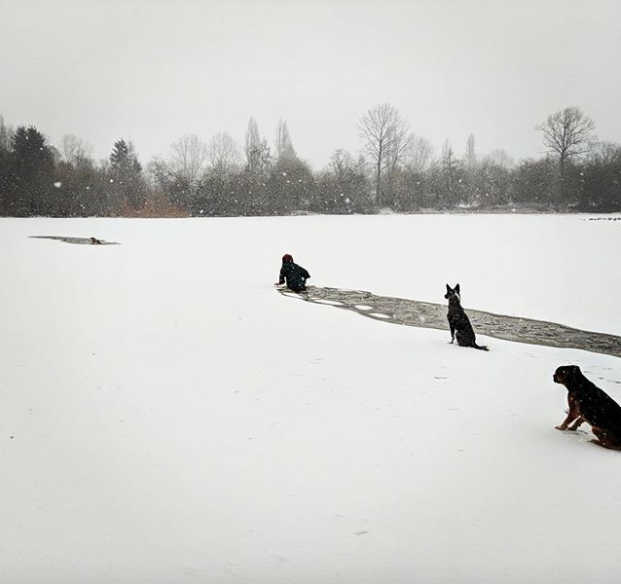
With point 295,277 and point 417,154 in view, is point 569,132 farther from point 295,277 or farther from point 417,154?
point 417,154

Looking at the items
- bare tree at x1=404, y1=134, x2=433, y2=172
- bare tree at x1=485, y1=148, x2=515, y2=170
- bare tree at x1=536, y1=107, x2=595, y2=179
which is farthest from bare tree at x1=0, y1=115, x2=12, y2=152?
bare tree at x1=404, y1=134, x2=433, y2=172

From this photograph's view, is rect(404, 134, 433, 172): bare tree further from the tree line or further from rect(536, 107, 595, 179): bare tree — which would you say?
rect(536, 107, 595, 179): bare tree

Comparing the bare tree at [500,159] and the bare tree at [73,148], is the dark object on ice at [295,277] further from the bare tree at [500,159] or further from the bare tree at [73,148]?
the bare tree at [500,159]

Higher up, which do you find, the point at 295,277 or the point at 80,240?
the point at 80,240

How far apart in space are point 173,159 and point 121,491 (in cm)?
4550

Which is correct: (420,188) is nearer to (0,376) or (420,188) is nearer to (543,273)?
(543,273)

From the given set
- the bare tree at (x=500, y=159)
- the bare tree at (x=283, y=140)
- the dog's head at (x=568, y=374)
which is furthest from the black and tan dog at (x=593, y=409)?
the bare tree at (x=283, y=140)

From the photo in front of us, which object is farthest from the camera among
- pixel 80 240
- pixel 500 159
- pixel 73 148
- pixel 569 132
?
pixel 500 159

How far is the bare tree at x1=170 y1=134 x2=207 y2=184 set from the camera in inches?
1676

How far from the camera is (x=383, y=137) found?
40281 mm

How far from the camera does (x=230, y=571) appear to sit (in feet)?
7.84

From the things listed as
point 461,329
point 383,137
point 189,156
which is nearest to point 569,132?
point 461,329

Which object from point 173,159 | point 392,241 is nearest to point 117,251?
point 392,241

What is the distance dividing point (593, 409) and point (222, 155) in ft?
154
